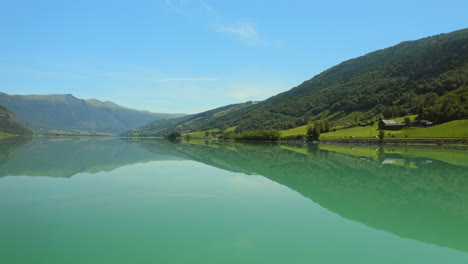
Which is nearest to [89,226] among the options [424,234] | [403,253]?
[403,253]

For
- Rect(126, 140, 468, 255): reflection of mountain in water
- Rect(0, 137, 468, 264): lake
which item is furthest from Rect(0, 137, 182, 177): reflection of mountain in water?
Rect(126, 140, 468, 255): reflection of mountain in water

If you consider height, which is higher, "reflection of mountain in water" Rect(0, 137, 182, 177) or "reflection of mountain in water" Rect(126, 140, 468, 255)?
"reflection of mountain in water" Rect(0, 137, 182, 177)

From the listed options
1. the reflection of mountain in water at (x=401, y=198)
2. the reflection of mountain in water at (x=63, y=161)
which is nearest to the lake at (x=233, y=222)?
the reflection of mountain in water at (x=401, y=198)

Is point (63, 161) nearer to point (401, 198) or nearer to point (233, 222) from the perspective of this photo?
point (233, 222)

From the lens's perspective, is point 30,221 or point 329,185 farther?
point 329,185

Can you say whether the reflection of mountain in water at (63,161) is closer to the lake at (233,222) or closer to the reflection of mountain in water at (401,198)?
the lake at (233,222)

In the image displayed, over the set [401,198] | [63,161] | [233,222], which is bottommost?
[401,198]

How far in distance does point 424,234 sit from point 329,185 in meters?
12.7

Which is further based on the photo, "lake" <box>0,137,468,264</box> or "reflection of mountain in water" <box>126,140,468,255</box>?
"reflection of mountain in water" <box>126,140,468,255</box>

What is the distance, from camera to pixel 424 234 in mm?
12961

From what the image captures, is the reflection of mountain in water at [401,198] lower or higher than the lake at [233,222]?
lower

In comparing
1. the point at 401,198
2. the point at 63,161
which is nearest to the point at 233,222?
the point at 401,198

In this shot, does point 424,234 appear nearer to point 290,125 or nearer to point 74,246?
point 74,246

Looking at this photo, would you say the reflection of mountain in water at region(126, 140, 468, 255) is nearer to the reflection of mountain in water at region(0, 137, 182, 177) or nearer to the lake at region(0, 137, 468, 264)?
the lake at region(0, 137, 468, 264)
